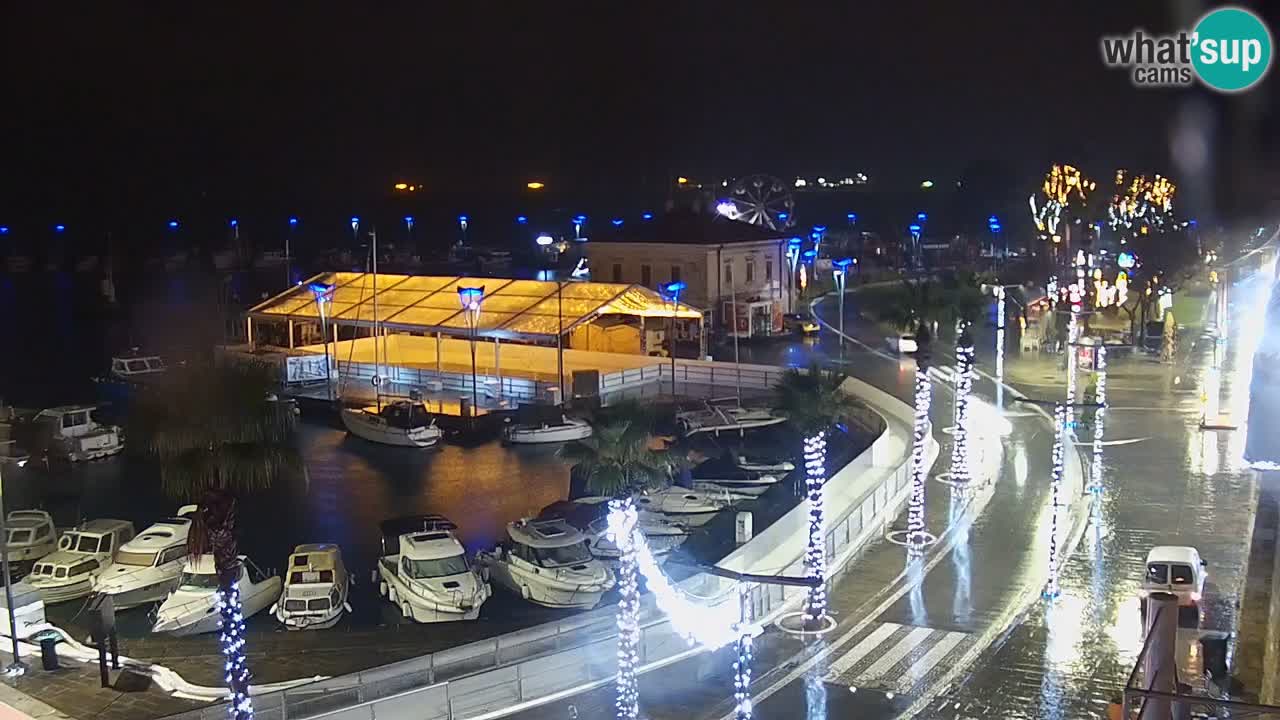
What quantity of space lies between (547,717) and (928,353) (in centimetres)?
1197

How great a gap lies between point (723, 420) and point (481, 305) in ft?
39.0

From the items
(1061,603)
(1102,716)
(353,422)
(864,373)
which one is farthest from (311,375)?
(1102,716)

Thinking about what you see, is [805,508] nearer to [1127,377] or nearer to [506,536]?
[506,536]

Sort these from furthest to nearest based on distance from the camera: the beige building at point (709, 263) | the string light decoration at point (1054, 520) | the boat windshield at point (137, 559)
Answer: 1. the beige building at point (709, 263)
2. the boat windshield at point (137, 559)
3. the string light decoration at point (1054, 520)

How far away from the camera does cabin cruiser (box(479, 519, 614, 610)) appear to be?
19.9 metres

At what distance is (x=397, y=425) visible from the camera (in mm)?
34062

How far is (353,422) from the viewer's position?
116 ft

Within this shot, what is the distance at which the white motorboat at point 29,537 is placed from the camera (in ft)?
73.2

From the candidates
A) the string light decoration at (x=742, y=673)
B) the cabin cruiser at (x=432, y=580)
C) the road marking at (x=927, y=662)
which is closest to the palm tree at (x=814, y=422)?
the road marking at (x=927, y=662)

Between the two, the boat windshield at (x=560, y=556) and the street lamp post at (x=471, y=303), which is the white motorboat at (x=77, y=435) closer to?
the street lamp post at (x=471, y=303)

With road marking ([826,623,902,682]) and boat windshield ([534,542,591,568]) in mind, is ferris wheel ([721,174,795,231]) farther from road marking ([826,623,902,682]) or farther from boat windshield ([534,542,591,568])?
road marking ([826,623,902,682])

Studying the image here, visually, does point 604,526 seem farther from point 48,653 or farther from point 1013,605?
point 48,653

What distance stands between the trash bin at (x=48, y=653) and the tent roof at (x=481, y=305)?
24.9 metres

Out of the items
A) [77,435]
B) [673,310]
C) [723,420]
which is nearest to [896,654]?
[723,420]
